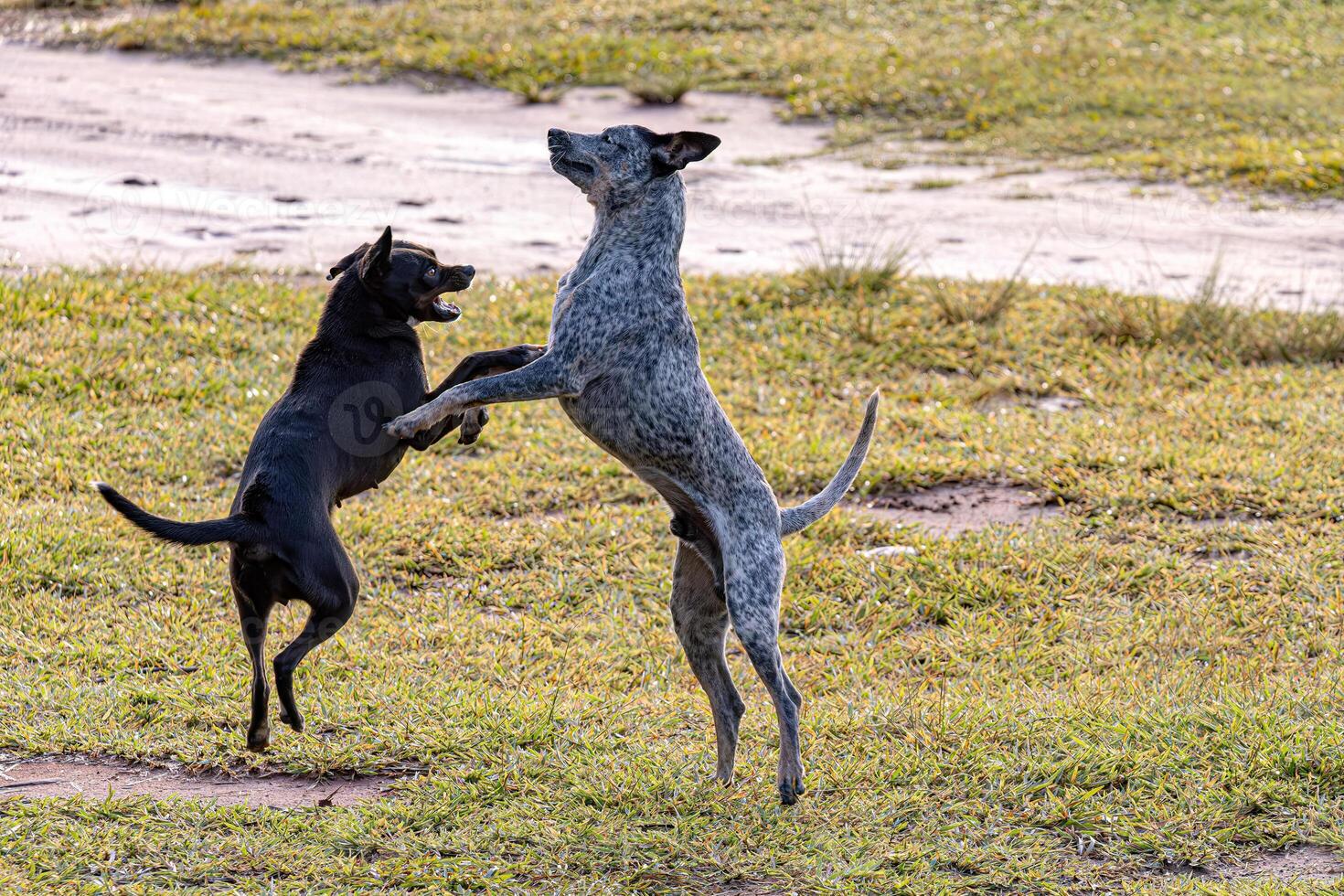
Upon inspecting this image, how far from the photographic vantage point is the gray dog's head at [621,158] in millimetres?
4039

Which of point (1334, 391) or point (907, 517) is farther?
point (1334, 391)

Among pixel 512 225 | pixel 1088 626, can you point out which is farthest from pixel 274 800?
pixel 512 225

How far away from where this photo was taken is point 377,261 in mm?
3770

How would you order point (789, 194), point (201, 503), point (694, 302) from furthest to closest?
point (789, 194) → point (694, 302) → point (201, 503)

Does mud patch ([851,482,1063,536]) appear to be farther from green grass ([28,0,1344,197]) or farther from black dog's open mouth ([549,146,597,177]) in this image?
green grass ([28,0,1344,197])

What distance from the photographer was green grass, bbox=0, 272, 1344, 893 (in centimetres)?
443

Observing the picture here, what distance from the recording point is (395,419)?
12.4 ft

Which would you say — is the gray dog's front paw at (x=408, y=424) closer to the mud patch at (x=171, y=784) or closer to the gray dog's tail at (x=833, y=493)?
the gray dog's tail at (x=833, y=493)

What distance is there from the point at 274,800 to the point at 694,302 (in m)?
5.63

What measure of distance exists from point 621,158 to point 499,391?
81cm

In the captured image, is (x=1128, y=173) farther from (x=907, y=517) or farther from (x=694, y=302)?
(x=907, y=517)

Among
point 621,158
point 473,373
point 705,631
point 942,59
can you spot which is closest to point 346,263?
point 473,373

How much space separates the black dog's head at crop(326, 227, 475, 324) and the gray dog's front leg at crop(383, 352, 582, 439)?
0.22 meters

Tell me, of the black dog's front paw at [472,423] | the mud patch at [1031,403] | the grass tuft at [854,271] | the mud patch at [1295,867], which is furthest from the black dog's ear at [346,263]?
the grass tuft at [854,271]
